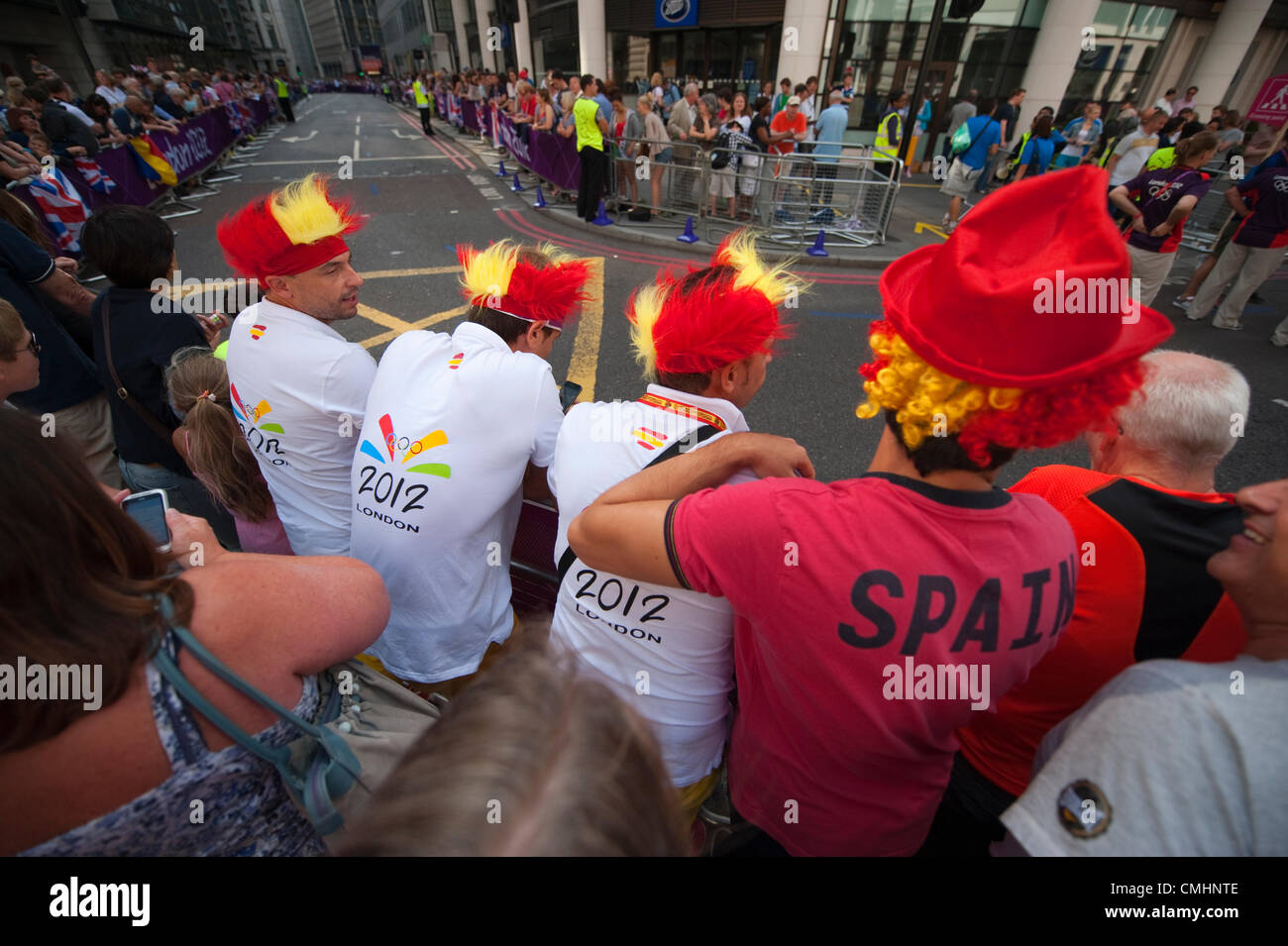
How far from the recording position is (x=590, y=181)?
31.9 ft

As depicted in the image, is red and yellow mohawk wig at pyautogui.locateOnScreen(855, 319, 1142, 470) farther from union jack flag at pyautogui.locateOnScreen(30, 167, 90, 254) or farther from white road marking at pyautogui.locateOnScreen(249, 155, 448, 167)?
white road marking at pyautogui.locateOnScreen(249, 155, 448, 167)

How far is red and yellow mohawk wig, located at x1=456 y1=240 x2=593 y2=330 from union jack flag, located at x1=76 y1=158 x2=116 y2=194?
10062mm

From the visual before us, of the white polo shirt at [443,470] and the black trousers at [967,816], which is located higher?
the white polo shirt at [443,470]

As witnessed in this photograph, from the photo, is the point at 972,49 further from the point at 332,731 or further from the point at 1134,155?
the point at 332,731

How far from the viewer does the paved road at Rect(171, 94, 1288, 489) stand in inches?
179

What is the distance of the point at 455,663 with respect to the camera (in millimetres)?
2084

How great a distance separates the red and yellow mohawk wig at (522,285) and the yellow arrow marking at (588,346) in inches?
75.4

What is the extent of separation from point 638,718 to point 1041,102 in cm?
2161

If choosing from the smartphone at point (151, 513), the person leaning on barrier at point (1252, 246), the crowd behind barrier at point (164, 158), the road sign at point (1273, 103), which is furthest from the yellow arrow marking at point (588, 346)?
the road sign at point (1273, 103)

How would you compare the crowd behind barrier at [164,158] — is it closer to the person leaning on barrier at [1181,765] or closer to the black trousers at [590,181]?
the black trousers at [590,181]

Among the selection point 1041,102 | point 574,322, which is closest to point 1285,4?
point 1041,102

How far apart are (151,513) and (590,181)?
9897 mm

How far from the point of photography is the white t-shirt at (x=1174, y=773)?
0.75m

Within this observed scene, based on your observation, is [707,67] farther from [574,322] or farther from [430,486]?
[430,486]
